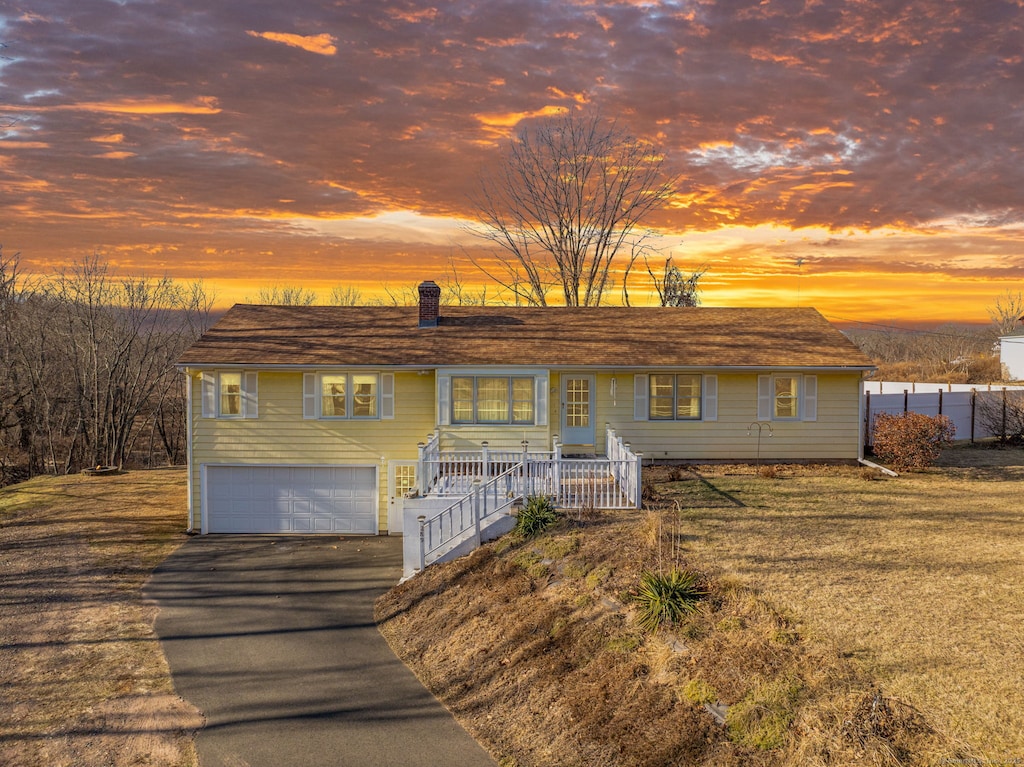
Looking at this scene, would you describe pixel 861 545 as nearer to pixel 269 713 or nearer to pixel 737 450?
pixel 737 450

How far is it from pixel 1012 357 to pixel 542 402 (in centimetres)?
4810

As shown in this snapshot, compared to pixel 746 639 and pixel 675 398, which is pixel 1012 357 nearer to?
pixel 675 398

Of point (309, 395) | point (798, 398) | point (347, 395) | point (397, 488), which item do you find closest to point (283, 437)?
point (309, 395)

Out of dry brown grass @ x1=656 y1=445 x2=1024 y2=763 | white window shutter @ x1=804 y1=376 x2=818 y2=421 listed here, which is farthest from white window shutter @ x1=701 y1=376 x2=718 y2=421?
white window shutter @ x1=804 y1=376 x2=818 y2=421

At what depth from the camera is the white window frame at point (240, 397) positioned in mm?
21219

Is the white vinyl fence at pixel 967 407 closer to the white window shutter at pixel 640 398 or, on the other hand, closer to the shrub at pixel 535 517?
the white window shutter at pixel 640 398

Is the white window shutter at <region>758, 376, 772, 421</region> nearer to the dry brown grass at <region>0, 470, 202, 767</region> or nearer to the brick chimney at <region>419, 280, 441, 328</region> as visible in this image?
the brick chimney at <region>419, 280, 441, 328</region>

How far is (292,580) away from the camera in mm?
16969

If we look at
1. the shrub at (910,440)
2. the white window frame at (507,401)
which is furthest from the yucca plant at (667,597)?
the shrub at (910,440)

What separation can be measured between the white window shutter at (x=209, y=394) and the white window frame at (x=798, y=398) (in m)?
16.8

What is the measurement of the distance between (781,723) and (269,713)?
24.3ft

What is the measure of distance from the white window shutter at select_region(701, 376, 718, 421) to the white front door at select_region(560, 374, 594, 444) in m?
3.51

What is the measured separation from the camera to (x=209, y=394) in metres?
21.2

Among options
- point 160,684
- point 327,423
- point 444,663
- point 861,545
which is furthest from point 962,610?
point 327,423
